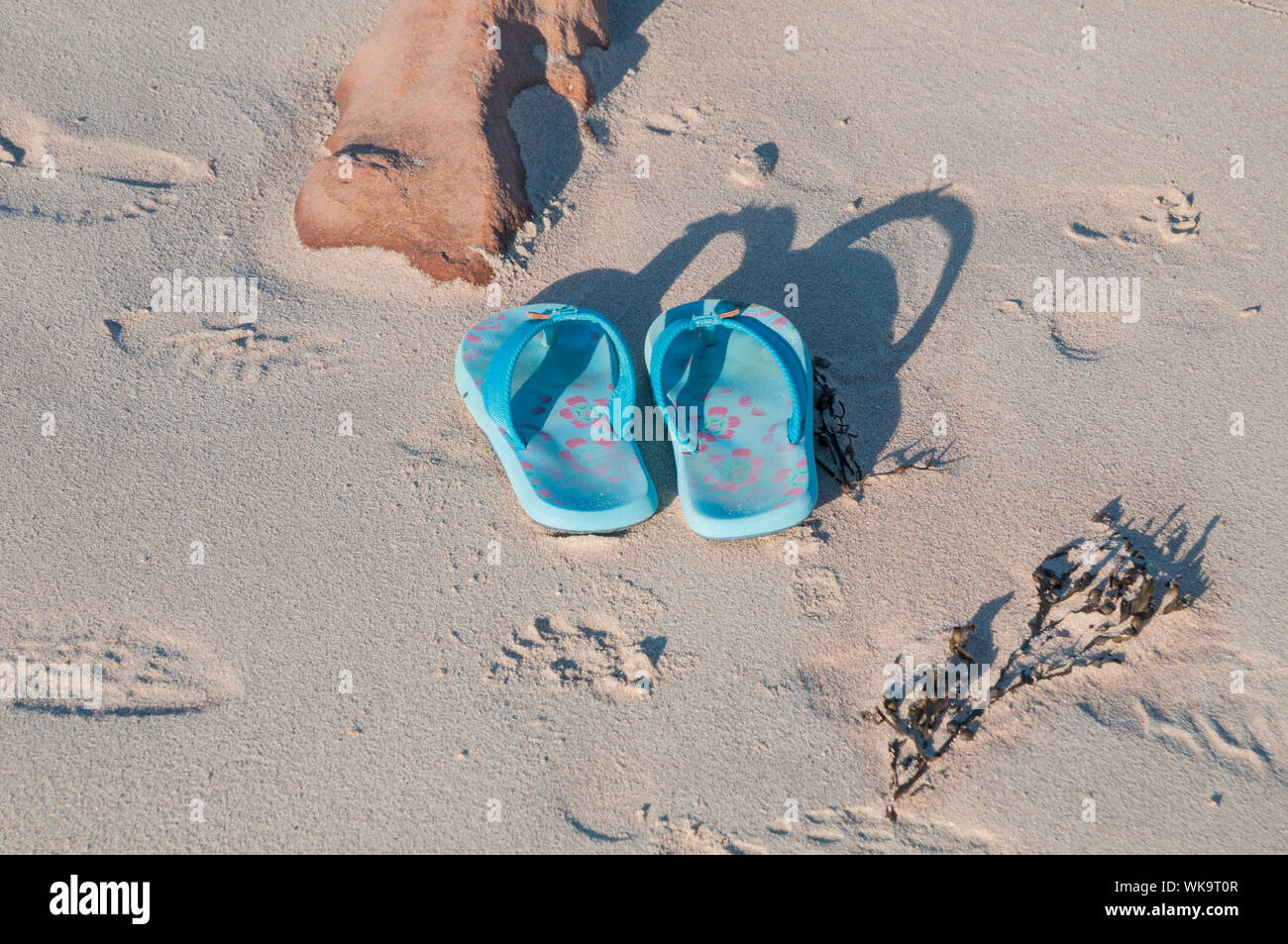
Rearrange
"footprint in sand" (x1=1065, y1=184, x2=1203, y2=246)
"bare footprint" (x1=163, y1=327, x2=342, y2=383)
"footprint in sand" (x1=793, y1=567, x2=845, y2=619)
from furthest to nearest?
"footprint in sand" (x1=1065, y1=184, x2=1203, y2=246)
"bare footprint" (x1=163, y1=327, x2=342, y2=383)
"footprint in sand" (x1=793, y1=567, x2=845, y2=619)

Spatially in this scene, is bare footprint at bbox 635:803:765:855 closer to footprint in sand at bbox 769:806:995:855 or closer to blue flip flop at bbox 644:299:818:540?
footprint in sand at bbox 769:806:995:855

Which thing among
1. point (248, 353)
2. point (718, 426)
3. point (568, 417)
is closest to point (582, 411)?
point (568, 417)

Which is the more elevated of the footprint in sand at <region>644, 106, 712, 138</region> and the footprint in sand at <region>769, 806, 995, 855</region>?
the footprint in sand at <region>644, 106, 712, 138</region>

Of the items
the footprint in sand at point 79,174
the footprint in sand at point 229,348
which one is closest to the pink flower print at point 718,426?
the footprint in sand at point 229,348

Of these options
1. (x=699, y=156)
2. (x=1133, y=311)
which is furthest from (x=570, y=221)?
(x=1133, y=311)

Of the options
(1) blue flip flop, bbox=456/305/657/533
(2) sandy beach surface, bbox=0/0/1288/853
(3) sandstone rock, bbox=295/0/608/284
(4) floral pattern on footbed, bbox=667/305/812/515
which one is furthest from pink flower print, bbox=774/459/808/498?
(3) sandstone rock, bbox=295/0/608/284

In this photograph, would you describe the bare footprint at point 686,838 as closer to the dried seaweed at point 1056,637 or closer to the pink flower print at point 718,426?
the dried seaweed at point 1056,637
